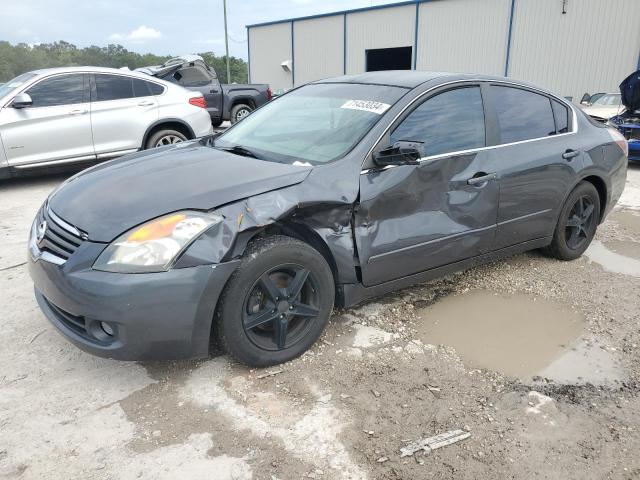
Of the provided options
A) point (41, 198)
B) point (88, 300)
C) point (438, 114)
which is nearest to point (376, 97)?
point (438, 114)

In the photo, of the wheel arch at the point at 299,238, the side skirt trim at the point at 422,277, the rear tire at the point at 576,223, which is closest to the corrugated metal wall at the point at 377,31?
the rear tire at the point at 576,223

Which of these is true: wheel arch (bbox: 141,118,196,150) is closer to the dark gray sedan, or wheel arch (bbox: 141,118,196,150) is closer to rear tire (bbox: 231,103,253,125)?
the dark gray sedan

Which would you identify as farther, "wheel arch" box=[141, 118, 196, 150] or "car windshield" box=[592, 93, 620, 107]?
"car windshield" box=[592, 93, 620, 107]

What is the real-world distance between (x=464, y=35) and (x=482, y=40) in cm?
93

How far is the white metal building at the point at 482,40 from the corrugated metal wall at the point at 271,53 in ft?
0.44

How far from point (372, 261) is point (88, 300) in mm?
1565

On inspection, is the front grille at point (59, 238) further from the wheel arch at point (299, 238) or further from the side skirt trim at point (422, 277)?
the side skirt trim at point (422, 277)

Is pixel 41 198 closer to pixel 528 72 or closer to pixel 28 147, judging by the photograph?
pixel 28 147

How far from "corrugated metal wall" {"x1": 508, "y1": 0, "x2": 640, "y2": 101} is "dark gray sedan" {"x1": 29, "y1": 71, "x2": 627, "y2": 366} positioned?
16.8m

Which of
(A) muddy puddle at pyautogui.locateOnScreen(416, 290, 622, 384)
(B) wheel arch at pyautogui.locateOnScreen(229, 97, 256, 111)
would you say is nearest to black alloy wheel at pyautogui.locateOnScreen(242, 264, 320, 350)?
(A) muddy puddle at pyautogui.locateOnScreen(416, 290, 622, 384)

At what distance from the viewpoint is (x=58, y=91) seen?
7117 mm

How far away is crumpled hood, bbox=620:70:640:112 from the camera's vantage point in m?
9.16

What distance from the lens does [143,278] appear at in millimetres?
2455

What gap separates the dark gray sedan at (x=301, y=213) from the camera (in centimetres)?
254
